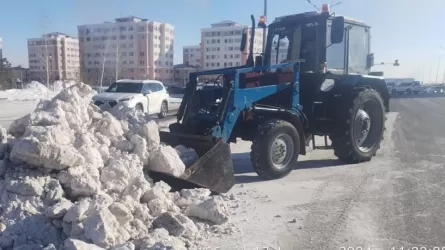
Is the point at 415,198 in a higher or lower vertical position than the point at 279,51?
lower

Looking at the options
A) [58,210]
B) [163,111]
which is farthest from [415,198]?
[163,111]

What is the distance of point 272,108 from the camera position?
6.53 m

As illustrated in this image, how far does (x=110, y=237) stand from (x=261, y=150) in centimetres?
301

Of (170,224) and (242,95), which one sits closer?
(170,224)

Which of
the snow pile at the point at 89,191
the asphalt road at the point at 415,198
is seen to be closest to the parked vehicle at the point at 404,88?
the asphalt road at the point at 415,198

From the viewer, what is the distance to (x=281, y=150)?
21.1 feet

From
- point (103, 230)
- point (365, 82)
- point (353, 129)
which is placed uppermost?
point (365, 82)

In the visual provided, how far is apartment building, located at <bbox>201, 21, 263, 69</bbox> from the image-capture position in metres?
83.6

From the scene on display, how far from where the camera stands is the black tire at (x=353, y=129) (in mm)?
7227

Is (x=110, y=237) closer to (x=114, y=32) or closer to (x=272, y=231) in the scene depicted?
(x=272, y=231)

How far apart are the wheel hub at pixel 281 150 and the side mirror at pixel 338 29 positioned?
1953 millimetres

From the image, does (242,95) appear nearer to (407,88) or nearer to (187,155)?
(187,155)

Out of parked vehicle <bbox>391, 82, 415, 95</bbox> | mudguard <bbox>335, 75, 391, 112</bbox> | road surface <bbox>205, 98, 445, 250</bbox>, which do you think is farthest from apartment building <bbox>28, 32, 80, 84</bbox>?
road surface <bbox>205, 98, 445, 250</bbox>

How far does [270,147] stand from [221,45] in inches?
3161
